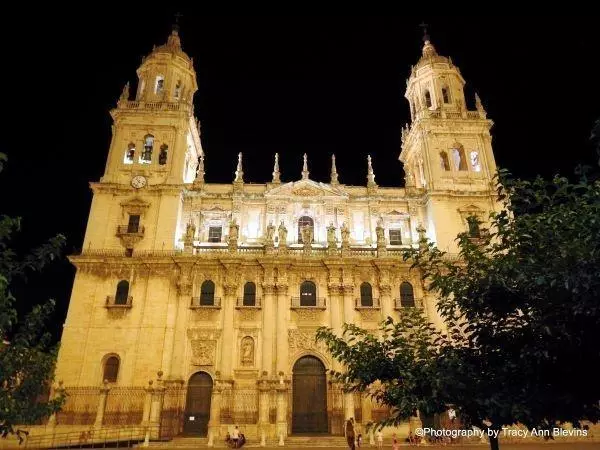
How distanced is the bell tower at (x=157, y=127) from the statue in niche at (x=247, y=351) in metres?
11.9

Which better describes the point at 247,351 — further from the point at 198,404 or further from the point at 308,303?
the point at 308,303

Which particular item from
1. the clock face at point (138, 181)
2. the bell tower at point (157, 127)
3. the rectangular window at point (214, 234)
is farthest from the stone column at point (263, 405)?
the clock face at point (138, 181)

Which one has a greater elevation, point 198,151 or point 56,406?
point 198,151

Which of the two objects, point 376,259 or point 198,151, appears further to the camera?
point 198,151

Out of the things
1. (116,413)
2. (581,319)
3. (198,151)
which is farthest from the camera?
(198,151)

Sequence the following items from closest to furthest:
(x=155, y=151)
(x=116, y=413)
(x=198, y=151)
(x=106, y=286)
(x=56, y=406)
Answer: (x=56, y=406) → (x=116, y=413) → (x=106, y=286) → (x=155, y=151) → (x=198, y=151)

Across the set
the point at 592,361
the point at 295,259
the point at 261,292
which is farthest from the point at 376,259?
the point at 592,361

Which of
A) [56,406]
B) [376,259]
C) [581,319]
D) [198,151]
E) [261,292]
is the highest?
[198,151]

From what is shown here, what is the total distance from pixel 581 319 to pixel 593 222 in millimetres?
1681

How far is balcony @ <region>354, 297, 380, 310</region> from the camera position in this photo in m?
28.0

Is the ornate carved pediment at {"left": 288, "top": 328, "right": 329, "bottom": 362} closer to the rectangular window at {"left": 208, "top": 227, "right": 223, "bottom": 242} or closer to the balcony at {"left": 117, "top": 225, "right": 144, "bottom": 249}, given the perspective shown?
the rectangular window at {"left": 208, "top": 227, "right": 223, "bottom": 242}

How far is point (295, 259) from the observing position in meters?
28.6

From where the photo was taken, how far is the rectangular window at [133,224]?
98.9 ft

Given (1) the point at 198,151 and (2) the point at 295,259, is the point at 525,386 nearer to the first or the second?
(2) the point at 295,259
